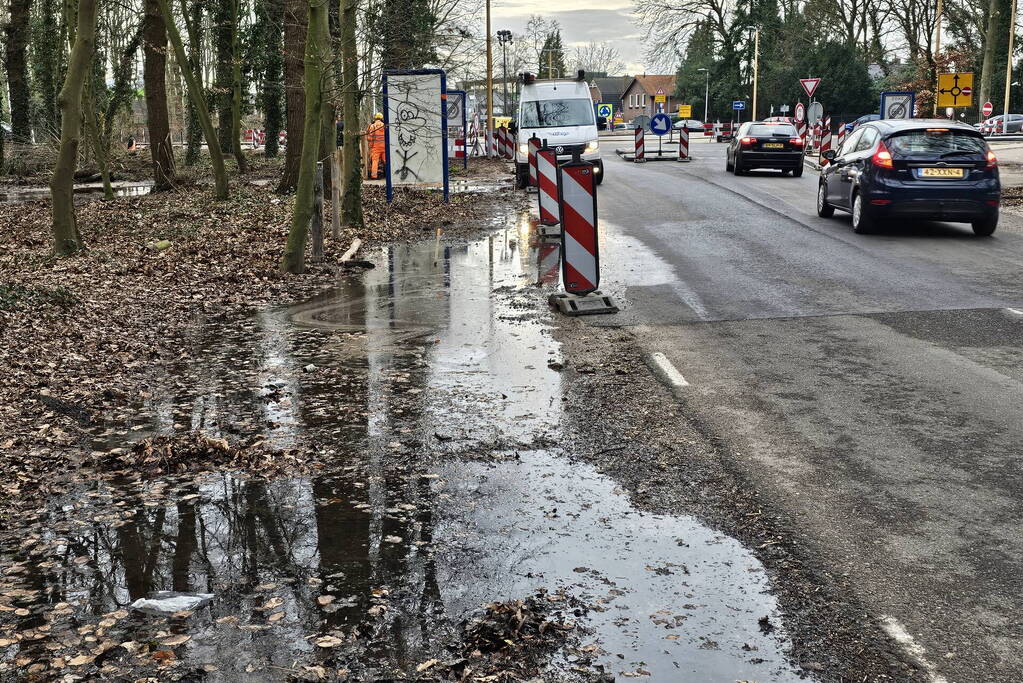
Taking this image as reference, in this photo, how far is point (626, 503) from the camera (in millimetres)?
5574

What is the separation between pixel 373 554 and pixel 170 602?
899 mm

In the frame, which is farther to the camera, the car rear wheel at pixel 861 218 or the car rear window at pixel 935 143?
the car rear wheel at pixel 861 218

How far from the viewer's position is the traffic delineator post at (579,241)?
36.3 ft

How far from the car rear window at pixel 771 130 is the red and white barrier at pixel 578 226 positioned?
21.0 meters

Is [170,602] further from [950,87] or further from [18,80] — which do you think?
[18,80]

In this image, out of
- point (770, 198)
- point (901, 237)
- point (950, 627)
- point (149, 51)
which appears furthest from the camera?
point (149, 51)

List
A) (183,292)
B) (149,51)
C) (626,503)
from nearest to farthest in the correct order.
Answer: (626,503) < (183,292) < (149,51)

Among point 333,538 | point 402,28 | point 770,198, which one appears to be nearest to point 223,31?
point 402,28

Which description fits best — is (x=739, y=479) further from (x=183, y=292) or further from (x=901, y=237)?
(x=901, y=237)

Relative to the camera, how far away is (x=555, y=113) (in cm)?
2906

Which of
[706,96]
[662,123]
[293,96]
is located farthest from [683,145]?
[706,96]

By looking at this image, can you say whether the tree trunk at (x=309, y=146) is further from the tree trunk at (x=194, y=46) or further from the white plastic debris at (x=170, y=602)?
the white plastic debris at (x=170, y=602)

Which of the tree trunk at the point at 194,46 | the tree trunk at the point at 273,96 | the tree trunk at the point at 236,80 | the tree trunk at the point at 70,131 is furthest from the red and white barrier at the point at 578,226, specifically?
the tree trunk at the point at 273,96

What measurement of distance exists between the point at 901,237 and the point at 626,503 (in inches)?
500
